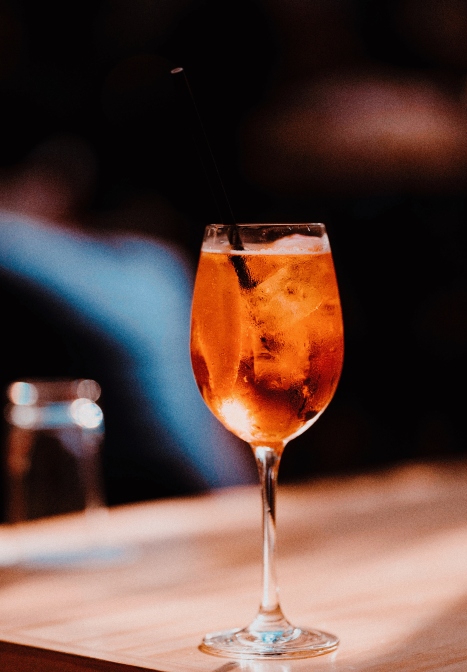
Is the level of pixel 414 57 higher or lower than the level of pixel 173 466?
higher

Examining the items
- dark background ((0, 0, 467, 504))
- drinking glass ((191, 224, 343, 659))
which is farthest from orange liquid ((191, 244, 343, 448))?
dark background ((0, 0, 467, 504))

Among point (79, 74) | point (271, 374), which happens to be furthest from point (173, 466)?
point (271, 374)

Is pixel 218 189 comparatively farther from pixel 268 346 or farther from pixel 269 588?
pixel 269 588

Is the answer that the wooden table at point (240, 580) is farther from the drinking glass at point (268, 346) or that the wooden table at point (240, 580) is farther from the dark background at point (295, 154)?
the dark background at point (295, 154)

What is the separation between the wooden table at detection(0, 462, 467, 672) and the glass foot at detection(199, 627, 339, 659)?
0.01 metres

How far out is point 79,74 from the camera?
301cm

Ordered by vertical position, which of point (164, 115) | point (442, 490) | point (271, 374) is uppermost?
point (164, 115)

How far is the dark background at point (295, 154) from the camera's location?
2986 millimetres

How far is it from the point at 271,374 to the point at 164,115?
2.22 meters

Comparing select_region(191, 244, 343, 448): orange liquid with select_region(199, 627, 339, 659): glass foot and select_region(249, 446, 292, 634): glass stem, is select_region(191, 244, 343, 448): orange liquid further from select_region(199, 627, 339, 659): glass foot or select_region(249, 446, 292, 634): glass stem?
select_region(199, 627, 339, 659): glass foot

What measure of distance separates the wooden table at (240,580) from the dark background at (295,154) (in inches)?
55.9

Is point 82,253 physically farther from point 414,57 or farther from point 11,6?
point 414,57

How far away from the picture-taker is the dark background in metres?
2.99

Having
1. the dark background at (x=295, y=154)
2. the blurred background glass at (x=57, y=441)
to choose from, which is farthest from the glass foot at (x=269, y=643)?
the dark background at (x=295, y=154)
